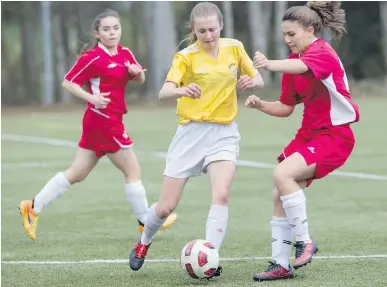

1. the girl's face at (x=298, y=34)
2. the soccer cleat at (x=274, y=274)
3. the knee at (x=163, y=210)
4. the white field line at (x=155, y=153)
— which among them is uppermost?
the girl's face at (x=298, y=34)

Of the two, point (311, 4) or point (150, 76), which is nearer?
point (311, 4)

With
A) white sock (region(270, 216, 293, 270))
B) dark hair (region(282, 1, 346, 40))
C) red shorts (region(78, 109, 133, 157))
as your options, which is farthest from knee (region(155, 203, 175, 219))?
red shorts (region(78, 109, 133, 157))

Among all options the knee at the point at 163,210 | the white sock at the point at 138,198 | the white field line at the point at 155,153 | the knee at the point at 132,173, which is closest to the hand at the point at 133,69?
the knee at the point at 132,173

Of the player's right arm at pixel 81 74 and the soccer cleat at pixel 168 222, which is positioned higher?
the player's right arm at pixel 81 74

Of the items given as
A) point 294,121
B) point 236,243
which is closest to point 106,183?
point 236,243

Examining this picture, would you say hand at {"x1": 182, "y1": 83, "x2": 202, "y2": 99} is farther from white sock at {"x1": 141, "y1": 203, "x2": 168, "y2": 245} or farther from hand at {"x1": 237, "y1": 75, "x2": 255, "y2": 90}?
white sock at {"x1": 141, "y1": 203, "x2": 168, "y2": 245}

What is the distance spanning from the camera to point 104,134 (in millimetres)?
9820

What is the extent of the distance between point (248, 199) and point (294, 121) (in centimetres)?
1127

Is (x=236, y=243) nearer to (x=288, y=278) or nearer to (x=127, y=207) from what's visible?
(x=288, y=278)

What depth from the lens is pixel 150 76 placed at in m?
40.1

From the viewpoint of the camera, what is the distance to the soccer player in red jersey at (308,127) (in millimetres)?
7574

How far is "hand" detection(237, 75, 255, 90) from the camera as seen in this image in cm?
773

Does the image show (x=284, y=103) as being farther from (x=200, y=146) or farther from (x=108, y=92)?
(x=108, y=92)

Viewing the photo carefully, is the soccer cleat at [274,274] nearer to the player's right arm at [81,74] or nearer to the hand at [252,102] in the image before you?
the hand at [252,102]
